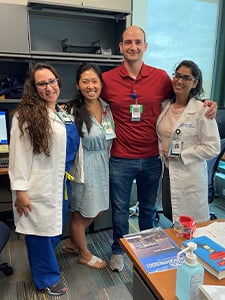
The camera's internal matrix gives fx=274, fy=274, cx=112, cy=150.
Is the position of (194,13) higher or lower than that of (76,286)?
higher

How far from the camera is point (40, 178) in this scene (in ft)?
5.16

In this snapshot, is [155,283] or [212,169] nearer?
[155,283]

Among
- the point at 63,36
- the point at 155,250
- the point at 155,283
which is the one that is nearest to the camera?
the point at 155,283

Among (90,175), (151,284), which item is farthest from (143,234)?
(90,175)

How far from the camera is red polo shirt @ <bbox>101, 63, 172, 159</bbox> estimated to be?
1.85m

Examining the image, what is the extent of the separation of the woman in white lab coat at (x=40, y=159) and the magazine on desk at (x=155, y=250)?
637 millimetres

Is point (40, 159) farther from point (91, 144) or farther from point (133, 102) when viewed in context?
point (133, 102)

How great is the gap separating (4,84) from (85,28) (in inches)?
39.0

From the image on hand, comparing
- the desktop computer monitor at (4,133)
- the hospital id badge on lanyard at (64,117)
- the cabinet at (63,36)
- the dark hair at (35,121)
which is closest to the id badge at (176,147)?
the hospital id badge on lanyard at (64,117)

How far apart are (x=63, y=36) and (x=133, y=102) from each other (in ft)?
4.31

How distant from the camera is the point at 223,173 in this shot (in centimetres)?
348

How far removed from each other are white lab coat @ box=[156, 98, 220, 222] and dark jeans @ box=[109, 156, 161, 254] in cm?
17

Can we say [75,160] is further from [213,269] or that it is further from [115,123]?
[213,269]

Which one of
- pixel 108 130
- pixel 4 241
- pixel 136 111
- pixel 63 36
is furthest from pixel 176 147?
pixel 63 36
